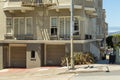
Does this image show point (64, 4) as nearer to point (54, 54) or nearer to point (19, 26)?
point (54, 54)

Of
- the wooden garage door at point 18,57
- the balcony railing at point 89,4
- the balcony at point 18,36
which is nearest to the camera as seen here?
the balcony railing at point 89,4

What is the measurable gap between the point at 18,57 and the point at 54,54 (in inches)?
154

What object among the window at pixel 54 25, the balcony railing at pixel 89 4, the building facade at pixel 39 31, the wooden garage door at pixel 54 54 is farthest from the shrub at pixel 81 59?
the balcony railing at pixel 89 4

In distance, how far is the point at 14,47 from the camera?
38312 millimetres

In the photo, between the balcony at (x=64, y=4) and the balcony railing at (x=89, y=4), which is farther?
the balcony railing at (x=89, y=4)

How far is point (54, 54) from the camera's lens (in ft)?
122

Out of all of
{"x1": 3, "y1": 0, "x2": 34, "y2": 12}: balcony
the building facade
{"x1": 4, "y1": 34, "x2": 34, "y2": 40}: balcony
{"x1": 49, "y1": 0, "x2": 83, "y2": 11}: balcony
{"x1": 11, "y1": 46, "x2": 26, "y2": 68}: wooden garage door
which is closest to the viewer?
{"x1": 49, "y1": 0, "x2": 83, "y2": 11}: balcony

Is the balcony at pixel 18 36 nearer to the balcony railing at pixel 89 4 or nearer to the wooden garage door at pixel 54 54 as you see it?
the wooden garage door at pixel 54 54

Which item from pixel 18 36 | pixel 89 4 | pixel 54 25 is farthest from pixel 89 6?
pixel 18 36

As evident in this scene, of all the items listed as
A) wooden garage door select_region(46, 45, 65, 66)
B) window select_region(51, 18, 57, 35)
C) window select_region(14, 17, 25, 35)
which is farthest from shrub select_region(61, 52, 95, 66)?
window select_region(14, 17, 25, 35)

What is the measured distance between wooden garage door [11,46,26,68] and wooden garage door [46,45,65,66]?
2629mm

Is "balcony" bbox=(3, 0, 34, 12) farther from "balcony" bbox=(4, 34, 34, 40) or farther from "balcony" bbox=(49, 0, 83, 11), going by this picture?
"balcony" bbox=(4, 34, 34, 40)

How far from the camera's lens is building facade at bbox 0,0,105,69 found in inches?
1433

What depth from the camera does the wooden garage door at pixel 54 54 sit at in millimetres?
37125
